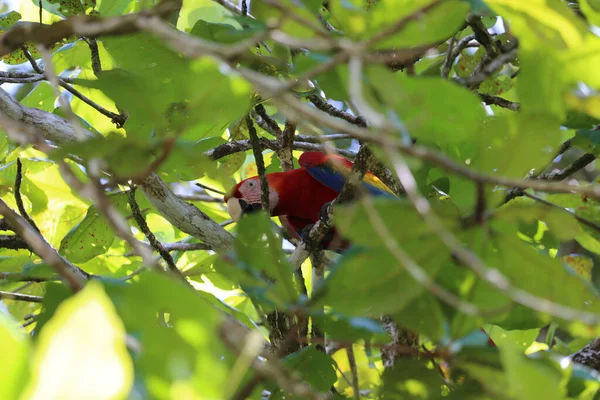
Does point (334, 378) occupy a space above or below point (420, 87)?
below

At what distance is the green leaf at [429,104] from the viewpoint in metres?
0.51

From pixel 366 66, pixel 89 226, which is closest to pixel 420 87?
pixel 366 66

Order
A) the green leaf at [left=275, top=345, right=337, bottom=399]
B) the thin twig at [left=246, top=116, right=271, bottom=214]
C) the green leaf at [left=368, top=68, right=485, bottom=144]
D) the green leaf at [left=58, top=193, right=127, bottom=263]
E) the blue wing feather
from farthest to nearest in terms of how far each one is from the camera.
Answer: the blue wing feather → the green leaf at [left=58, top=193, right=127, bottom=263] → the thin twig at [left=246, top=116, right=271, bottom=214] → the green leaf at [left=275, top=345, right=337, bottom=399] → the green leaf at [left=368, top=68, right=485, bottom=144]

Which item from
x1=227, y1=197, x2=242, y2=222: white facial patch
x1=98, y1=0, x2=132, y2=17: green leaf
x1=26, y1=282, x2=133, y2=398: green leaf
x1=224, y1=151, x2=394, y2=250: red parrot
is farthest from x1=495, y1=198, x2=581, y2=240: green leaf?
x1=227, y1=197, x2=242, y2=222: white facial patch

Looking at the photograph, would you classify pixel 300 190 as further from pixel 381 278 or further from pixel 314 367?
pixel 381 278

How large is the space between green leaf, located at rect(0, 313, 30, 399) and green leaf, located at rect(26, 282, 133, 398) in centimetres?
2

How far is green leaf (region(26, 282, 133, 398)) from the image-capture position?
0.34 meters

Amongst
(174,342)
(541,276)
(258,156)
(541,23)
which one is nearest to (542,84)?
(541,23)

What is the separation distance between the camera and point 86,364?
0.35 meters

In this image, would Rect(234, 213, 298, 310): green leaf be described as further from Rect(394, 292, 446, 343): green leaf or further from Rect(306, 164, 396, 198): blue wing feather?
Rect(306, 164, 396, 198): blue wing feather

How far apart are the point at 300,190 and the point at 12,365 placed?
1850mm

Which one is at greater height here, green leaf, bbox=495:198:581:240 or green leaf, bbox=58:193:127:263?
green leaf, bbox=495:198:581:240

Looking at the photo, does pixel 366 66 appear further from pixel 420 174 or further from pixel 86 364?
pixel 420 174

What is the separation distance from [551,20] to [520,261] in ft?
0.72
